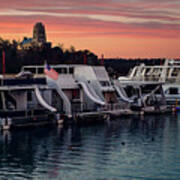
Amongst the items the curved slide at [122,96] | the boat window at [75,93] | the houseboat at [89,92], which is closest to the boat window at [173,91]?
the curved slide at [122,96]

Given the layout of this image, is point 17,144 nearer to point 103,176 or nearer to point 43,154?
point 43,154

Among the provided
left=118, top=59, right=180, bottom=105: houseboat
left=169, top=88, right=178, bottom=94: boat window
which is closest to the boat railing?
left=118, top=59, right=180, bottom=105: houseboat

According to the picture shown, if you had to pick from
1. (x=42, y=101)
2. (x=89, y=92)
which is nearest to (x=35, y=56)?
(x=89, y=92)

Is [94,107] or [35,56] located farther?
[35,56]

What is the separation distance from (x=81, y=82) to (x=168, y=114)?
47.2ft

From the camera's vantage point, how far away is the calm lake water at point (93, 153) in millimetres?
34969

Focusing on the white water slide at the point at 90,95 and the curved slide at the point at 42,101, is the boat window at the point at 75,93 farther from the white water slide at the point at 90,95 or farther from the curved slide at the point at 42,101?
the curved slide at the point at 42,101

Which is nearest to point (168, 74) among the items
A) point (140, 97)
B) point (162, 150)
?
point (140, 97)

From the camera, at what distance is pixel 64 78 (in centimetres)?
6462

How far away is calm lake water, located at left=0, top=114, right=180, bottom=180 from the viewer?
115 ft

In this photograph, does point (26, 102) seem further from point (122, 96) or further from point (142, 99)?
point (142, 99)

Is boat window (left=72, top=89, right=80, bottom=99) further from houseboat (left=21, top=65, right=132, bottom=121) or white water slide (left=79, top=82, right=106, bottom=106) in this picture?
white water slide (left=79, top=82, right=106, bottom=106)

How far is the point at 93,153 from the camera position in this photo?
41.6 meters

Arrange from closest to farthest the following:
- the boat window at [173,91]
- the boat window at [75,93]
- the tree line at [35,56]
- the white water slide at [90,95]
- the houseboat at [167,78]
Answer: the white water slide at [90,95] → the boat window at [75,93] → the houseboat at [167,78] → the boat window at [173,91] → the tree line at [35,56]
